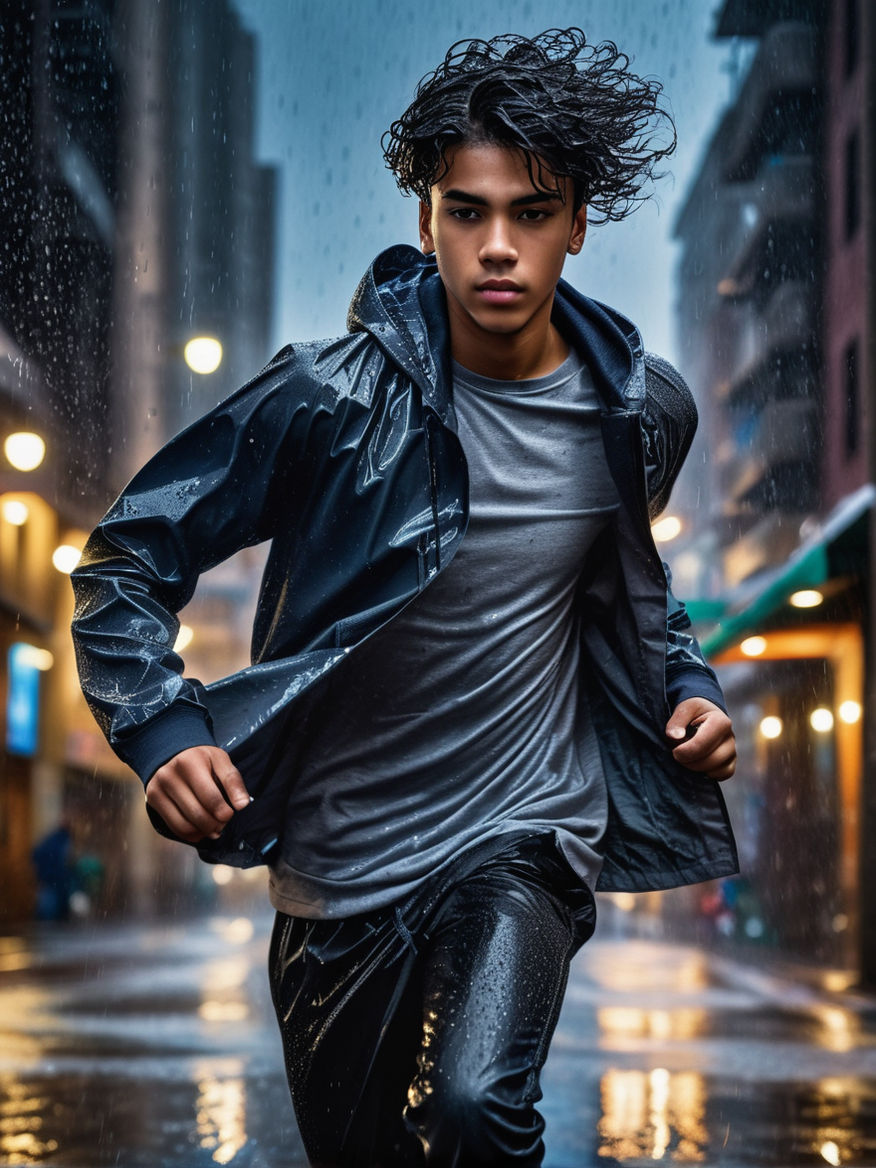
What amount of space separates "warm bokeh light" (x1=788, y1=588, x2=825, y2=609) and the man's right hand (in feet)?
45.4

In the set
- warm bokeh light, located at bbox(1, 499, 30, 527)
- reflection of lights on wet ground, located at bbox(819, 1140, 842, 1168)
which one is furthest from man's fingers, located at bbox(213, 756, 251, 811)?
warm bokeh light, located at bbox(1, 499, 30, 527)

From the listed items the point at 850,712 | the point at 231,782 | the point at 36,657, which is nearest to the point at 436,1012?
the point at 231,782

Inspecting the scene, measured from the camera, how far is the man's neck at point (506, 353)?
3.10 metres

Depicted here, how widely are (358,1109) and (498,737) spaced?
2.03ft

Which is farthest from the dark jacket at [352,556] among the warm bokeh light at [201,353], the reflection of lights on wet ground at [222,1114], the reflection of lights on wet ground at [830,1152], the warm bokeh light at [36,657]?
the warm bokeh light at [36,657]

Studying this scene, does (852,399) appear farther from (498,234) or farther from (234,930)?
(498,234)

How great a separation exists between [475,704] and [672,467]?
0.62 meters

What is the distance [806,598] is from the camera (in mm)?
16641

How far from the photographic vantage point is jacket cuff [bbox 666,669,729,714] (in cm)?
318

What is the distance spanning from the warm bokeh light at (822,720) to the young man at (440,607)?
1895cm

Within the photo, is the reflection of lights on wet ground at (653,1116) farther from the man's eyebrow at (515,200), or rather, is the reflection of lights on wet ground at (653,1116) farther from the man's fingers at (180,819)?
the man's eyebrow at (515,200)

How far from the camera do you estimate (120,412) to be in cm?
4806

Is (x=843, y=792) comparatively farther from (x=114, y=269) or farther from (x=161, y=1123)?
(x=114, y=269)

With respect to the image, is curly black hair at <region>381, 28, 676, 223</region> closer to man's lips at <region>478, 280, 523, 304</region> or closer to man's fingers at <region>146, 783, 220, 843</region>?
man's lips at <region>478, 280, 523, 304</region>
